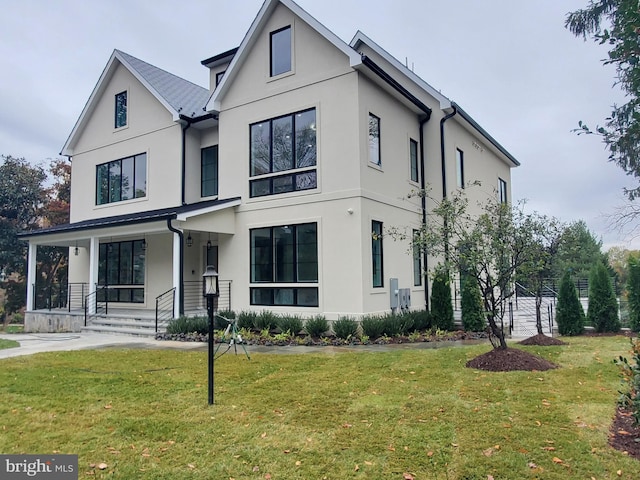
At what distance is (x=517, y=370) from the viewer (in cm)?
699

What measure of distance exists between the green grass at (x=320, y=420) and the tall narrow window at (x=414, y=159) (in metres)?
7.67

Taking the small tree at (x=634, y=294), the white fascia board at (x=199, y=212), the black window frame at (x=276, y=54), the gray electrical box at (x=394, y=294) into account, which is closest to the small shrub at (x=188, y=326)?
the white fascia board at (x=199, y=212)

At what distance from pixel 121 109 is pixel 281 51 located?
7728mm

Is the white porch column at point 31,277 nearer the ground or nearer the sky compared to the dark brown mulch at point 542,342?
nearer the sky

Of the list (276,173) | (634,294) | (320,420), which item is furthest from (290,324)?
(634,294)

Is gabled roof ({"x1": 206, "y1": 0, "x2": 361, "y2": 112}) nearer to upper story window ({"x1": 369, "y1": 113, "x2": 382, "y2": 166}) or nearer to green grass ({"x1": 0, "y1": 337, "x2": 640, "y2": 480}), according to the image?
upper story window ({"x1": 369, "y1": 113, "x2": 382, "y2": 166})

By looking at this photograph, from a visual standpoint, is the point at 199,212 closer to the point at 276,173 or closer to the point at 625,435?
the point at 276,173

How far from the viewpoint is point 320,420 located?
4781 millimetres

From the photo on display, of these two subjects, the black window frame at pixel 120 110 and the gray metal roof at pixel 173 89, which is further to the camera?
the black window frame at pixel 120 110

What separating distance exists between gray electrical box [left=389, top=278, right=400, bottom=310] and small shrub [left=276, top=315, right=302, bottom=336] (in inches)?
102

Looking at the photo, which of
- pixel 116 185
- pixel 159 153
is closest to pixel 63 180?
pixel 116 185

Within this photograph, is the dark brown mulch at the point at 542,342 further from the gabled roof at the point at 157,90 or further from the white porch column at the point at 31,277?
the white porch column at the point at 31,277

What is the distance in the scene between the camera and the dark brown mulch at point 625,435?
3922mm

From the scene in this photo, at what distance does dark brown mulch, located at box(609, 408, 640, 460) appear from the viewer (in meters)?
3.92
